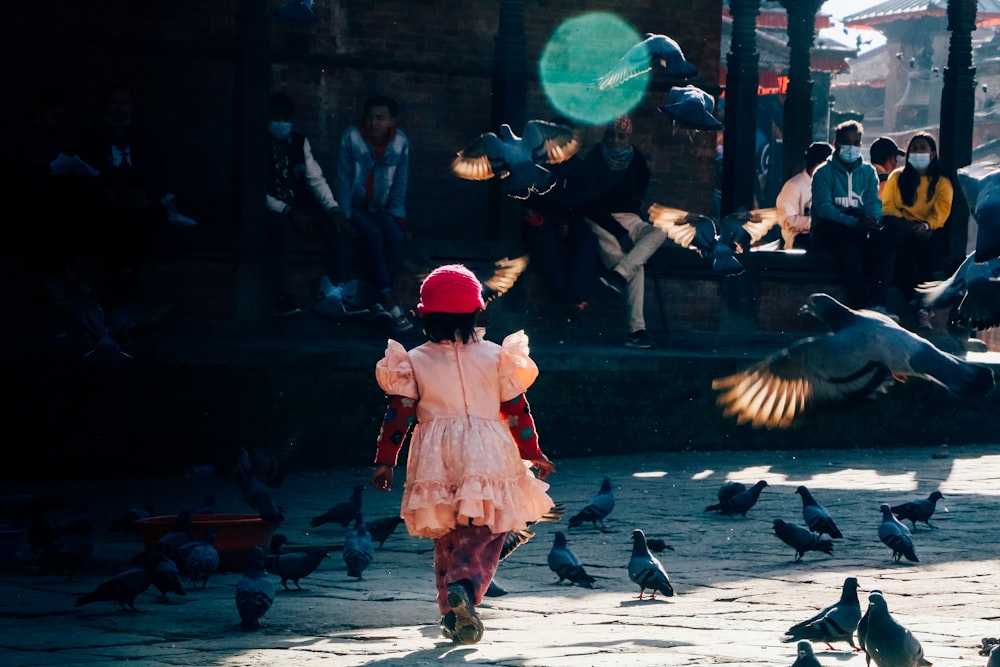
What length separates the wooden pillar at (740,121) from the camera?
15281 millimetres

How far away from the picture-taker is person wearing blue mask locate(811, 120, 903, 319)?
1425 cm

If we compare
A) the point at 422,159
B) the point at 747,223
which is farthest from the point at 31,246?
the point at 747,223

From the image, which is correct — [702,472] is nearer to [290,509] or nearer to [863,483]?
[863,483]

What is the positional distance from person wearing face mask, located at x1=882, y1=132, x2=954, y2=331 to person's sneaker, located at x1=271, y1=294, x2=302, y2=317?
5455mm

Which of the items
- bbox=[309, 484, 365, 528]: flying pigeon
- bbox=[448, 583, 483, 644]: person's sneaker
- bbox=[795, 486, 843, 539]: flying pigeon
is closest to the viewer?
bbox=[448, 583, 483, 644]: person's sneaker

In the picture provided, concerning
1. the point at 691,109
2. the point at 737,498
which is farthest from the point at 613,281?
the point at 737,498

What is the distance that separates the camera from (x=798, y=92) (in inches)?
733

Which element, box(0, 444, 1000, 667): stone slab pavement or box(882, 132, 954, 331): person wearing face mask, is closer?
box(0, 444, 1000, 667): stone slab pavement

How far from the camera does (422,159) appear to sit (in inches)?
605

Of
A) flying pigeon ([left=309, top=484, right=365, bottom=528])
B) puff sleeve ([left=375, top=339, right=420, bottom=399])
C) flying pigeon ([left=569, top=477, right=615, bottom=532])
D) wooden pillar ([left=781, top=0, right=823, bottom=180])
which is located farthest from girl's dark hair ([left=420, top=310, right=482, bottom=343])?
wooden pillar ([left=781, top=0, right=823, bottom=180])

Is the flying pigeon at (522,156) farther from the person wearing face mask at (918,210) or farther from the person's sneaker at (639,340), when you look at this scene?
the person wearing face mask at (918,210)

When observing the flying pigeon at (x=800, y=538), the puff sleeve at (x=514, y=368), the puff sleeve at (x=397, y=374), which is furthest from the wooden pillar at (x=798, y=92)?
the puff sleeve at (x=397, y=374)

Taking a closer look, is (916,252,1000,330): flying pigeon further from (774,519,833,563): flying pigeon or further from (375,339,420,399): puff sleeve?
(375,339,420,399): puff sleeve

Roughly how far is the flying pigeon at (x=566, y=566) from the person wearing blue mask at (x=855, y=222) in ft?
23.3
